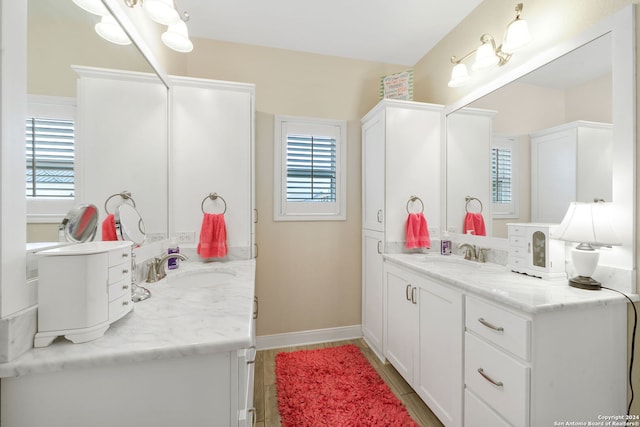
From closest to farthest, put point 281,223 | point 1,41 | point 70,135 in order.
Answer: point 1,41 < point 70,135 < point 281,223

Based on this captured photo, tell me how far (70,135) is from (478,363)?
194 centimetres

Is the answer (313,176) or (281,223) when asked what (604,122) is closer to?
(313,176)

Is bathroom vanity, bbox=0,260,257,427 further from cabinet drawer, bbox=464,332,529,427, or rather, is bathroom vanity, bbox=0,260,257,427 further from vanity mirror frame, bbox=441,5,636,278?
vanity mirror frame, bbox=441,5,636,278

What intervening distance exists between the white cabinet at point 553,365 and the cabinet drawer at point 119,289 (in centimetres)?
147

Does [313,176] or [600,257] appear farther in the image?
[313,176]

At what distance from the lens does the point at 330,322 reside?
252 cm

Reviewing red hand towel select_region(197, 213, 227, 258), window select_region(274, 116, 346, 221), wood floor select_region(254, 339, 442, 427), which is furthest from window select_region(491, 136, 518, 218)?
red hand towel select_region(197, 213, 227, 258)

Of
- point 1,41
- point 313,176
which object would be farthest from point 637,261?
point 1,41

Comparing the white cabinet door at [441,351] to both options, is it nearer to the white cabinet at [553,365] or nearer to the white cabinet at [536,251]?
the white cabinet at [553,365]

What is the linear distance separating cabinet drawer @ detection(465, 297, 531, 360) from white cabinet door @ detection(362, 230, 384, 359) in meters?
0.95

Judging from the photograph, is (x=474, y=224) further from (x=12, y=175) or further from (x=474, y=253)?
(x=12, y=175)

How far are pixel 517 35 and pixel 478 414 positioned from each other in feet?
6.66

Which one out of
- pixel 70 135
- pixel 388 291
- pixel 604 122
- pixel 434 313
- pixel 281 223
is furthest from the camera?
pixel 281 223

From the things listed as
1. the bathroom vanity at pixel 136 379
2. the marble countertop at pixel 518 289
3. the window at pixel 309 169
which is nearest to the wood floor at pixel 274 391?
the marble countertop at pixel 518 289
